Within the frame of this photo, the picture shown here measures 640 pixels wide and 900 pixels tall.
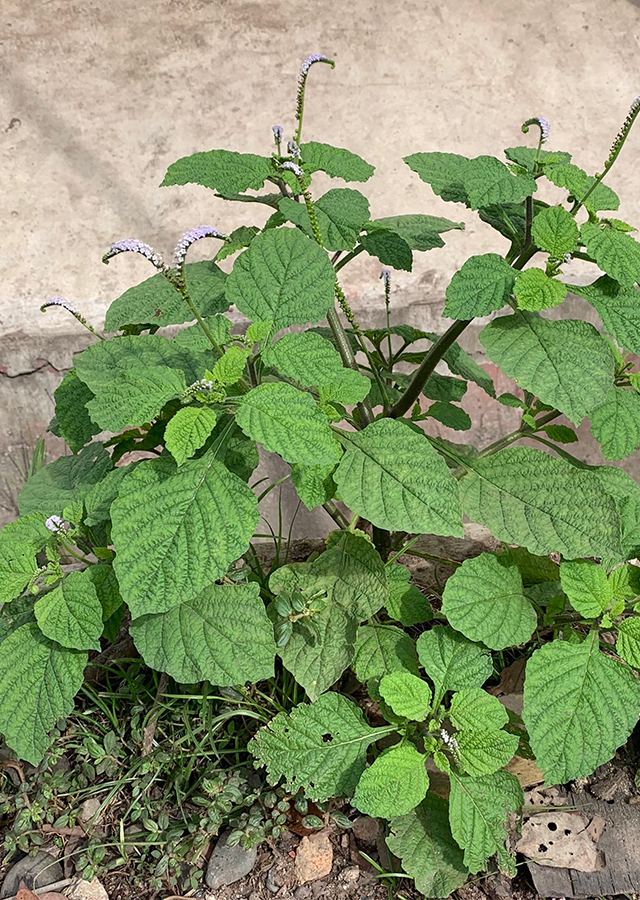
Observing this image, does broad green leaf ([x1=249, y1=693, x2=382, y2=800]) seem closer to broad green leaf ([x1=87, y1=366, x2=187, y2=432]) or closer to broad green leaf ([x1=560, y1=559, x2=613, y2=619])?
broad green leaf ([x1=560, y1=559, x2=613, y2=619])

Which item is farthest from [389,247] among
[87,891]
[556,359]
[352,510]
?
[87,891]

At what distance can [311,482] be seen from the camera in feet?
4.01

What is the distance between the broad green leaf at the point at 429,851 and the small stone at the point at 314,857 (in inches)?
6.8

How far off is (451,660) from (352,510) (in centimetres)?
34

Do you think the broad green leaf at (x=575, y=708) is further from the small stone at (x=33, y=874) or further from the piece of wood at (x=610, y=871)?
the small stone at (x=33, y=874)

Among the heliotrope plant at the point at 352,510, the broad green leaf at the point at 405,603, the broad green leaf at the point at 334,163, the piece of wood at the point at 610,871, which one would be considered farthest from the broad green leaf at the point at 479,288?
the piece of wood at the point at 610,871

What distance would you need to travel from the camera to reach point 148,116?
3.01 m

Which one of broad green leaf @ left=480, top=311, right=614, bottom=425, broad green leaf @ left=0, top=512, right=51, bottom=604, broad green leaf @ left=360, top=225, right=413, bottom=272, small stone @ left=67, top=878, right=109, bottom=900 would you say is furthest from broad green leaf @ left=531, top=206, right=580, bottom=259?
small stone @ left=67, top=878, right=109, bottom=900

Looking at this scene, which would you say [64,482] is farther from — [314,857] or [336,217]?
[314,857]

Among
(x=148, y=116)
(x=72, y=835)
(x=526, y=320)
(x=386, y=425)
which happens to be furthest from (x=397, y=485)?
(x=148, y=116)

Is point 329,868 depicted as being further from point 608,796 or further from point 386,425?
point 386,425

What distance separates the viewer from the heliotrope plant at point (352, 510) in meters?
1.14

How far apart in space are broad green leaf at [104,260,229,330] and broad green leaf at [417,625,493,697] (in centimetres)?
71

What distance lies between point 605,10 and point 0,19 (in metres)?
2.65
